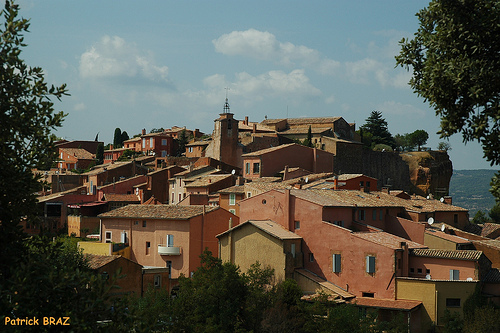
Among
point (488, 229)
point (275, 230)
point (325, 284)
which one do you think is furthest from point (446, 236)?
point (488, 229)

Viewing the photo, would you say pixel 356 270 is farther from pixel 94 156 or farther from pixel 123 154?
pixel 94 156

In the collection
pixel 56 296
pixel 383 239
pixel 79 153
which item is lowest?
pixel 383 239

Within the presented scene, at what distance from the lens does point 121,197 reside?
49.4 m

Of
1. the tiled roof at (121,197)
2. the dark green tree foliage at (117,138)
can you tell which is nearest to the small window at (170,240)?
the tiled roof at (121,197)

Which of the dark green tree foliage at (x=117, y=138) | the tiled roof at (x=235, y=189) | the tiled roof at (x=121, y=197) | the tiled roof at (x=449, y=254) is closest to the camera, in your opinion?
the tiled roof at (x=449, y=254)

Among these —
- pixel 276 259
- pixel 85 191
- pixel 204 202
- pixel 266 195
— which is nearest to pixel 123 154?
pixel 85 191

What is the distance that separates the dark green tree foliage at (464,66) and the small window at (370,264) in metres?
21.0

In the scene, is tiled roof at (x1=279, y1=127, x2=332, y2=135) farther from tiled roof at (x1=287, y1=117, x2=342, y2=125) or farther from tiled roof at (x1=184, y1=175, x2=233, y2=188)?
tiled roof at (x1=184, y1=175, x2=233, y2=188)

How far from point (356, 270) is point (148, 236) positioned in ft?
44.2

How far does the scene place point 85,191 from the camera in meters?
54.1

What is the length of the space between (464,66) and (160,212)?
3062 centimetres

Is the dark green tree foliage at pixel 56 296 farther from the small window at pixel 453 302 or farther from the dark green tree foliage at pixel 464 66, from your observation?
the small window at pixel 453 302

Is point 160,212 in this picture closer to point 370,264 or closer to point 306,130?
point 370,264

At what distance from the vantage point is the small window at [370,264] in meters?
30.1
